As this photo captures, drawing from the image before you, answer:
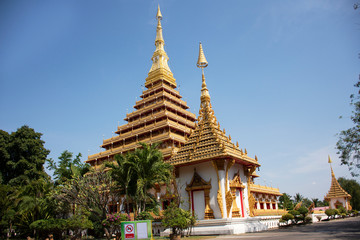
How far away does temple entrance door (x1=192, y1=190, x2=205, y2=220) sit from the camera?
65.9 ft

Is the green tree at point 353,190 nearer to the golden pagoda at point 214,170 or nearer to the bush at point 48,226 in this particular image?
the golden pagoda at point 214,170

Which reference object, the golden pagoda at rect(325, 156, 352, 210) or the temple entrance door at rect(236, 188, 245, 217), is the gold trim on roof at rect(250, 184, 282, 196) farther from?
the golden pagoda at rect(325, 156, 352, 210)

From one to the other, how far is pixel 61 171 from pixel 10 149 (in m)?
16.9

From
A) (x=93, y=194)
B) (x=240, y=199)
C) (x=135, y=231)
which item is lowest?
(x=135, y=231)

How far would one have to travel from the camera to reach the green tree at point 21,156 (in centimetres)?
3825

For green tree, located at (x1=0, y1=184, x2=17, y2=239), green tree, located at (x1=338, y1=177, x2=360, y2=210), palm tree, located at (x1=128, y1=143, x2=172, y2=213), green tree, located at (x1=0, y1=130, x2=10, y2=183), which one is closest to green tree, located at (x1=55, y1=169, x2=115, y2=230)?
palm tree, located at (x1=128, y1=143, x2=172, y2=213)

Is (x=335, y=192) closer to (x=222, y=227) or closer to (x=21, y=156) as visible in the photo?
(x=222, y=227)

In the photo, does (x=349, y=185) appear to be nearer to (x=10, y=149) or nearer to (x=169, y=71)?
(x=169, y=71)

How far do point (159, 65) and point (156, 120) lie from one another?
11900 millimetres

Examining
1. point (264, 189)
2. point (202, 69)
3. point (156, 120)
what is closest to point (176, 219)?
point (202, 69)

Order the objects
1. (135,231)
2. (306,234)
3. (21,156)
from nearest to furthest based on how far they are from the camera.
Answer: (135,231), (306,234), (21,156)

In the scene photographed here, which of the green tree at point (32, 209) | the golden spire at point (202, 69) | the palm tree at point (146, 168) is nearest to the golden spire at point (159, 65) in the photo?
the golden spire at point (202, 69)

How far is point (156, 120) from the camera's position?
37.7 meters

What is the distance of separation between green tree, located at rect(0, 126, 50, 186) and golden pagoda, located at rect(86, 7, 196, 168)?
6760mm
